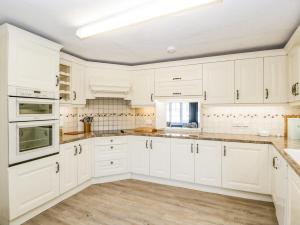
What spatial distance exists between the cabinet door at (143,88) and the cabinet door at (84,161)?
4.04 ft

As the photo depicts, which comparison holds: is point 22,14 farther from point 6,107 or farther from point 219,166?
point 219,166

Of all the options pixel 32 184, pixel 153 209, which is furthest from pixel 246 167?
pixel 32 184

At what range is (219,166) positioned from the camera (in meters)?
2.89

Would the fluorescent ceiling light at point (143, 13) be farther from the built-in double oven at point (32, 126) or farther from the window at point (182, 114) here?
the window at point (182, 114)

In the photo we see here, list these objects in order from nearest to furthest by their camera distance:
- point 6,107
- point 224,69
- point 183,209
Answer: point 6,107 < point 183,209 < point 224,69

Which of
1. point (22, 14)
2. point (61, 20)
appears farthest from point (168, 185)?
point (22, 14)

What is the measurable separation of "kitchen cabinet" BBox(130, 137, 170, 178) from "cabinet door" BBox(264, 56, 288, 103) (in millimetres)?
1682

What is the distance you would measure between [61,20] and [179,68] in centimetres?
203

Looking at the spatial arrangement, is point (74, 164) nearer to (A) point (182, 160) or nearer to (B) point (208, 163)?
(A) point (182, 160)

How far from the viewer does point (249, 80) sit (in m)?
2.97

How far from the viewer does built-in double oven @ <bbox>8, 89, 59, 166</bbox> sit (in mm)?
1996

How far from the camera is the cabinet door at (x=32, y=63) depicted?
203 cm

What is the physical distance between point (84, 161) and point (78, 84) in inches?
50.7

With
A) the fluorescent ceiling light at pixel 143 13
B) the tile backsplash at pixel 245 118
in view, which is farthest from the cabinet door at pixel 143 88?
the fluorescent ceiling light at pixel 143 13
